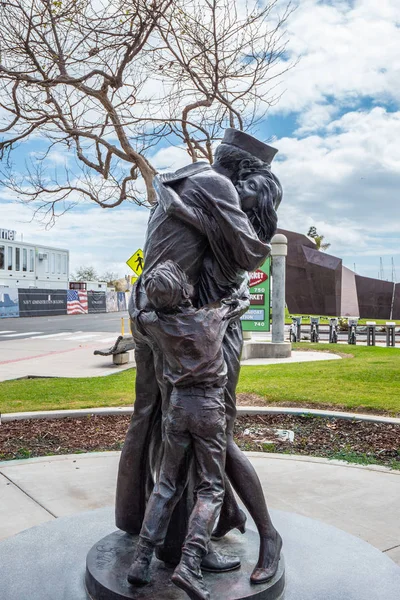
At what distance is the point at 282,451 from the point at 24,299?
32.6 m

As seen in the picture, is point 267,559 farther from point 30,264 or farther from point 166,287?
point 30,264

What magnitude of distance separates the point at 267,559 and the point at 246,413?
459 centimetres

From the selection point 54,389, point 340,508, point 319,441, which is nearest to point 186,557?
point 340,508

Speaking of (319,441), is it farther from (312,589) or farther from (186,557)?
(186,557)

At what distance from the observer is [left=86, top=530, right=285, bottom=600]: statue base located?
2600mm

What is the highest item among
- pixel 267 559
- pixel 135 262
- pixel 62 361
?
pixel 135 262

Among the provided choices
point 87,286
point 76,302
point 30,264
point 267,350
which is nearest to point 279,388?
point 267,350

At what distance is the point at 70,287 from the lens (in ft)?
165

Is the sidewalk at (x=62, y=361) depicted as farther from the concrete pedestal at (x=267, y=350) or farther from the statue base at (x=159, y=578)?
the statue base at (x=159, y=578)

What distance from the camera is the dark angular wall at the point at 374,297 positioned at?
111 ft

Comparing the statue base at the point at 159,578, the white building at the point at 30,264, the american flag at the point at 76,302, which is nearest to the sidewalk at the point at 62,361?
the statue base at the point at 159,578

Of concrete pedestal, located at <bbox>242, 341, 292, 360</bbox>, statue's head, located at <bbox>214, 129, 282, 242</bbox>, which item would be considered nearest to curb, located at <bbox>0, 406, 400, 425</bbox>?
statue's head, located at <bbox>214, 129, 282, 242</bbox>

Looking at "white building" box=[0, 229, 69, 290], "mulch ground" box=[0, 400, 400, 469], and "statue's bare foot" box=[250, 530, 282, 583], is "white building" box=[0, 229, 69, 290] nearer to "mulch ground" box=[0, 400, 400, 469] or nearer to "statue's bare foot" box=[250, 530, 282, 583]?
"mulch ground" box=[0, 400, 400, 469]

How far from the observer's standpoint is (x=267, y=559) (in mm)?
2793
